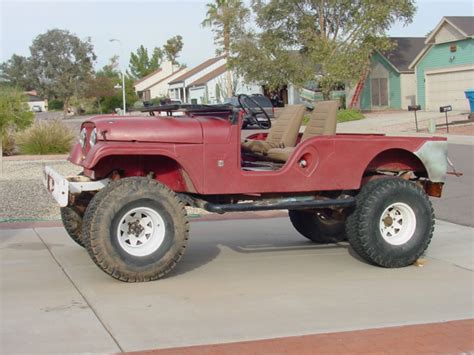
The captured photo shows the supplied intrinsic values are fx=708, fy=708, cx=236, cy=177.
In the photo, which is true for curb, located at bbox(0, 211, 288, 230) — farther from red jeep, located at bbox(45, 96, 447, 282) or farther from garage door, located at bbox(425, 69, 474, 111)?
garage door, located at bbox(425, 69, 474, 111)

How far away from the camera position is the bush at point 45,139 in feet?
70.5

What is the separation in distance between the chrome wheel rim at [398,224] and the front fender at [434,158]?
18.5 inches

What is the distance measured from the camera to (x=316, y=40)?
40.6m

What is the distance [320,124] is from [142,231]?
237 cm

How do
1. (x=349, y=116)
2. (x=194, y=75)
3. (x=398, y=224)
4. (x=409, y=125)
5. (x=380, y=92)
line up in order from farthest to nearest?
1. (x=194, y=75)
2. (x=380, y=92)
3. (x=349, y=116)
4. (x=409, y=125)
5. (x=398, y=224)

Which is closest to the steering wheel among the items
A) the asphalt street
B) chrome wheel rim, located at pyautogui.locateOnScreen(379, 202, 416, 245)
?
chrome wheel rim, located at pyautogui.locateOnScreen(379, 202, 416, 245)

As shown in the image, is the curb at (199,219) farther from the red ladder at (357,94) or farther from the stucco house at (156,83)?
the stucco house at (156,83)

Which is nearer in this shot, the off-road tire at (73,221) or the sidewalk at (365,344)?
the sidewalk at (365,344)

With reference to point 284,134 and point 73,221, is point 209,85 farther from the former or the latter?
point 73,221

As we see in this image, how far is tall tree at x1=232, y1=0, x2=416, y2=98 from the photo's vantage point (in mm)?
40000

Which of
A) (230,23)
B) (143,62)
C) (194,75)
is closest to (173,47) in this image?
(143,62)

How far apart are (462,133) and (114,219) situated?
22.7 metres

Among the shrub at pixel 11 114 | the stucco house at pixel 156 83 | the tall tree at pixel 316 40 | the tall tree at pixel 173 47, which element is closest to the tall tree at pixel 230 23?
the tall tree at pixel 316 40

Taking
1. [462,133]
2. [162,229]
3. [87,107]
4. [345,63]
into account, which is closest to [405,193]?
[162,229]
